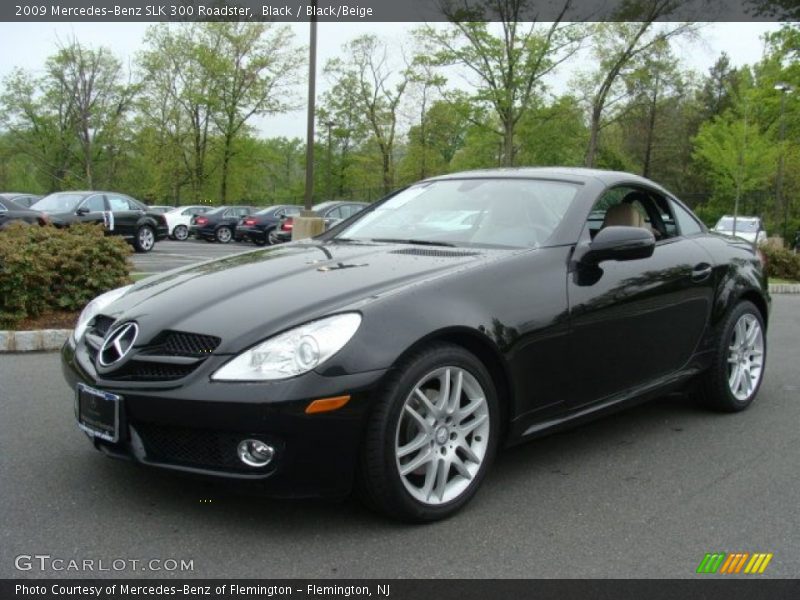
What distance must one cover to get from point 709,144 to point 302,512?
34985mm

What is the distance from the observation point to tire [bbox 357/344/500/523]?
108 inches

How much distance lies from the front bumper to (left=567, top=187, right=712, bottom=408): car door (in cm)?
125

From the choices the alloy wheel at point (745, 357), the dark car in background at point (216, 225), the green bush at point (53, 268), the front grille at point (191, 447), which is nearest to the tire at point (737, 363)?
the alloy wheel at point (745, 357)

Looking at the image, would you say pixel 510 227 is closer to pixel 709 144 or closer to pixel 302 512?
pixel 302 512

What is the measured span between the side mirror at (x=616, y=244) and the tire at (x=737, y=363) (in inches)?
51.6

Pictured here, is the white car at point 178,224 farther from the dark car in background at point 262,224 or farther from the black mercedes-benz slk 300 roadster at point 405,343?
the black mercedes-benz slk 300 roadster at point 405,343

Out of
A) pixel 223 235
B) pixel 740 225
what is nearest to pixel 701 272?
pixel 223 235

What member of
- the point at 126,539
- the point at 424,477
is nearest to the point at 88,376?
the point at 126,539

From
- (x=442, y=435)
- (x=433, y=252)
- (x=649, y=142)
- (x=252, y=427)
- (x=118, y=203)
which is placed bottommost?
(x=442, y=435)

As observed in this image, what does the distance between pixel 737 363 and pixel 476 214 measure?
2116mm

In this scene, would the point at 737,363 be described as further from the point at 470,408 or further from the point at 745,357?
the point at 470,408

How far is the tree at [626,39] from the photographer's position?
1194 inches

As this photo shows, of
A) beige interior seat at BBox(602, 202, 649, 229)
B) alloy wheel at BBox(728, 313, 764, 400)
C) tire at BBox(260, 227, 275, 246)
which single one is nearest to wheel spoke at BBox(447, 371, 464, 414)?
beige interior seat at BBox(602, 202, 649, 229)

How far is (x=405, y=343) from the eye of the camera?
279cm
